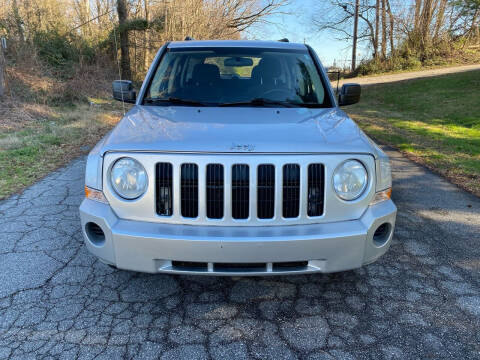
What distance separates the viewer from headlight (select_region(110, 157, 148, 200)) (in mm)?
→ 2307

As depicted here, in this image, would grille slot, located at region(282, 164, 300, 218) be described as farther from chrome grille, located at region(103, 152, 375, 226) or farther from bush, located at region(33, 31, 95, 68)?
bush, located at region(33, 31, 95, 68)

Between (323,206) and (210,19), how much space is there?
17086 millimetres

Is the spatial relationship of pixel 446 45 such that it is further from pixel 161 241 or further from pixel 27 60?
pixel 161 241

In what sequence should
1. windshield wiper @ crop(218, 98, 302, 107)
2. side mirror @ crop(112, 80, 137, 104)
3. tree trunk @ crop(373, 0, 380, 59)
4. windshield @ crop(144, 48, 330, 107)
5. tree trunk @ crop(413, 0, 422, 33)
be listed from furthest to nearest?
1. tree trunk @ crop(373, 0, 380, 59)
2. tree trunk @ crop(413, 0, 422, 33)
3. side mirror @ crop(112, 80, 137, 104)
4. windshield @ crop(144, 48, 330, 107)
5. windshield wiper @ crop(218, 98, 302, 107)

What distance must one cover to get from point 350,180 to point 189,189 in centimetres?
99

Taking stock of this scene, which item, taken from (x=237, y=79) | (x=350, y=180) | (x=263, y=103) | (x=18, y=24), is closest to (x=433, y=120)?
(x=237, y=79)

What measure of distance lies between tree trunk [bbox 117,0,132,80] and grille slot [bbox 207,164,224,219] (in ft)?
52.8

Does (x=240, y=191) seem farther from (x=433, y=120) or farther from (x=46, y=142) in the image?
(x=433, y=120)

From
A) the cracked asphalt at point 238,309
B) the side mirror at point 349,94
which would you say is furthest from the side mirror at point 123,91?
the side mirror at point 349,94

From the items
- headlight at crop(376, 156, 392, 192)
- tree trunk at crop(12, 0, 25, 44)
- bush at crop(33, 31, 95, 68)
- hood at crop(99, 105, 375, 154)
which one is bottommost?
headlight at crop(376, 156, 392, 192)

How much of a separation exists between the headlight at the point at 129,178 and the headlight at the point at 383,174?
4.83 ft

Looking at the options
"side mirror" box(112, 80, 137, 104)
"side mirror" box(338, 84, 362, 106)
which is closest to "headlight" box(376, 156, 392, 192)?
"side mirror" box(338, 84, 362, 106)

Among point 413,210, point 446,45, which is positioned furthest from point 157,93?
point 446,45

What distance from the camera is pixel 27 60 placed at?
11648 millimetres
